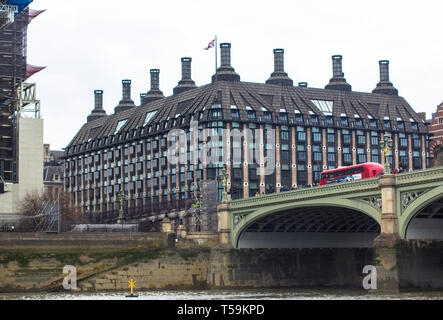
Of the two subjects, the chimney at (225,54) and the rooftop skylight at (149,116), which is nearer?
the chimney at (225,54)

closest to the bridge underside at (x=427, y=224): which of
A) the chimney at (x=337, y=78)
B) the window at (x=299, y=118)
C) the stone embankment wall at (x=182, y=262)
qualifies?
the stone embankment wall at (x=182, y=262)

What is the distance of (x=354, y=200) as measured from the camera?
101 metres

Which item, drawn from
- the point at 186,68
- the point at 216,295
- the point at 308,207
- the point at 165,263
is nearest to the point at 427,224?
the point at 308,207

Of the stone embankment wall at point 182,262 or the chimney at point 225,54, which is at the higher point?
the chimney at point 225,54

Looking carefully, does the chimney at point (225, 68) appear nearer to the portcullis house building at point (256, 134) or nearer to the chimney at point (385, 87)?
the portcullis house building at point (256, 134)

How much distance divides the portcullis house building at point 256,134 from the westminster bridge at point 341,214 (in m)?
40.3

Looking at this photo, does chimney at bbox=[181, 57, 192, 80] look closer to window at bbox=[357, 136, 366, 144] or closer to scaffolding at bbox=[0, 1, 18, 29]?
window at bbox=[357, 136, 366, 144]

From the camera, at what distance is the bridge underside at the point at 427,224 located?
95.5 metres

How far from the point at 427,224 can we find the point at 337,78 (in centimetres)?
9931

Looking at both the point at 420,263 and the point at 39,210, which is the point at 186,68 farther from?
the point at 420,263

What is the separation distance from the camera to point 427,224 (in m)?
97.2

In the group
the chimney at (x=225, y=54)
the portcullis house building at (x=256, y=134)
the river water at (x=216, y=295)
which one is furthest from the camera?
the chimney at (x=225, y=54)

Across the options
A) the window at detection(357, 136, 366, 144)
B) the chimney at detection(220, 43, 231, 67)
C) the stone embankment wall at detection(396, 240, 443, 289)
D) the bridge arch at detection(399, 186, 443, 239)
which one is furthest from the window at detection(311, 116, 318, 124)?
the bridge arch at detection(399, 186, 443, 239)

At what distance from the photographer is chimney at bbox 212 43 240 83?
590 ft
